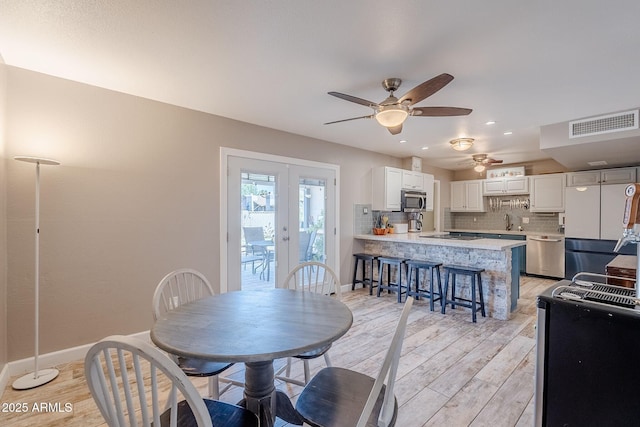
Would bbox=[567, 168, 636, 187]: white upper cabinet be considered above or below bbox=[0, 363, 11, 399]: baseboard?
above

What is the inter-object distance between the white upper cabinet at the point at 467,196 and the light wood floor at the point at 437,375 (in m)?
3.77

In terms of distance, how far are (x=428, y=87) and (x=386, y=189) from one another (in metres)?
3.11

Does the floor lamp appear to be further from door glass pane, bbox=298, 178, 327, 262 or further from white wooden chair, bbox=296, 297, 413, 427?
door glass pane, bbox=298, 178, 327, 262

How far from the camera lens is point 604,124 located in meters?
3.36

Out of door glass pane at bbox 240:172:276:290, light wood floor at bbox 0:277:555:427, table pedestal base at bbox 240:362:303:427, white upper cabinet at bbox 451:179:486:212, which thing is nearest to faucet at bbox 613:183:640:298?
light wood floor at bbox 0:277:555:427

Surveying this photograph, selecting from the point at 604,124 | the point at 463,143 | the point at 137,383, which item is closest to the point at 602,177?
the point at 604,124

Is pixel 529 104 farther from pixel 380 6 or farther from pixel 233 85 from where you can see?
pixel 233 85

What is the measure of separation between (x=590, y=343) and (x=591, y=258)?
16.6 feet

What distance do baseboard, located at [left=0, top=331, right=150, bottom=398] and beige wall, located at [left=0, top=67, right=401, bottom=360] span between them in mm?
55

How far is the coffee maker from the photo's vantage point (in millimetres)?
6133

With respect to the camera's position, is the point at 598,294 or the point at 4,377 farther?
the point at 4,377

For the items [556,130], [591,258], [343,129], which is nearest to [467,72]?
[343,129]

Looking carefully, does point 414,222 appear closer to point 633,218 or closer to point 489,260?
point 489,260

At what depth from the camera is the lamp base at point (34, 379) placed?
2.19 m
